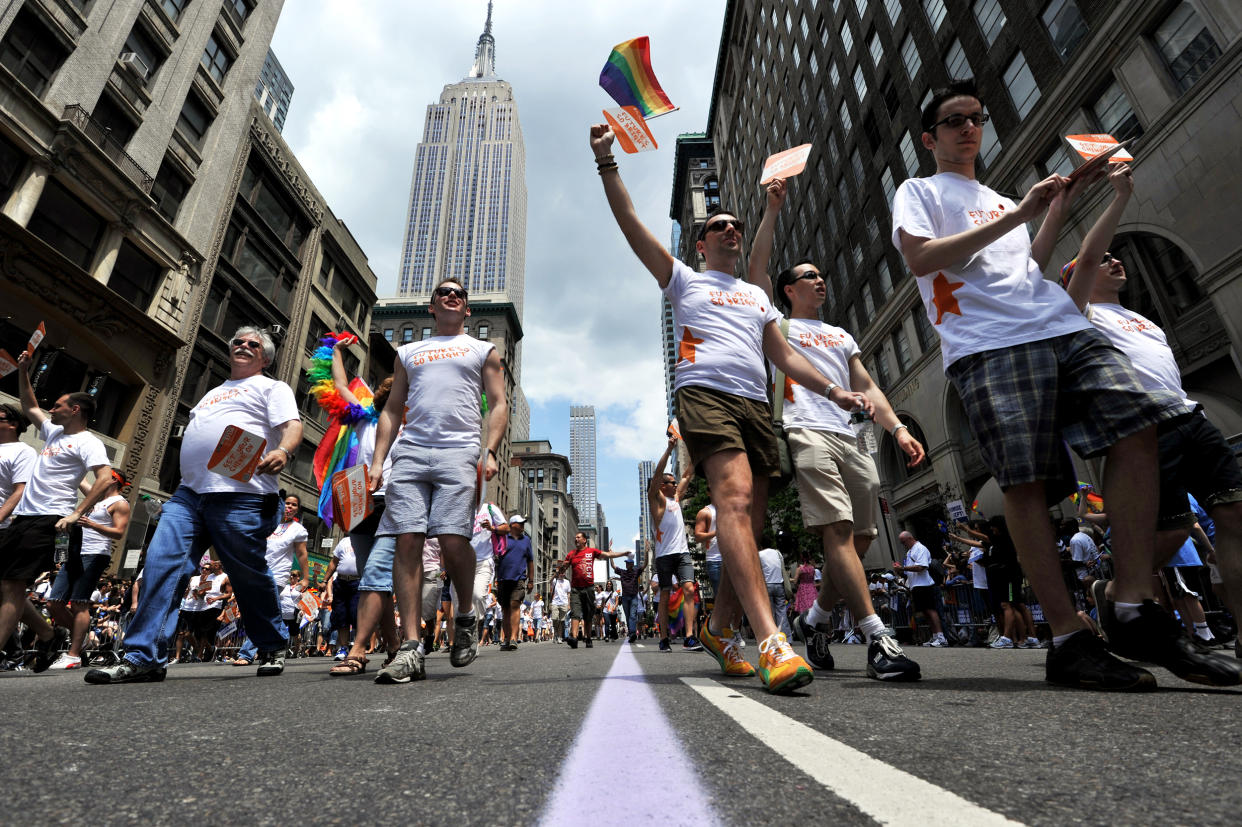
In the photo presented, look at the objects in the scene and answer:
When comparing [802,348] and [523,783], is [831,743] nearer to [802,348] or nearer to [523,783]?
[523,783]

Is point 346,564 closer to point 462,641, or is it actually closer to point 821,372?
point 462,641

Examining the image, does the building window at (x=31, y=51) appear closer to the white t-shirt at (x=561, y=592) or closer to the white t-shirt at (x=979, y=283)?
the white t-shirt at (x=561, y=592)

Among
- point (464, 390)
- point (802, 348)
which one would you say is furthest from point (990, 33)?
point (464, 390)

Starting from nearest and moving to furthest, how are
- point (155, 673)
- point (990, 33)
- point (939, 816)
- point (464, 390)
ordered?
point (939, 816)
point (155, 673)
point (464, 390)
point (990, 33)

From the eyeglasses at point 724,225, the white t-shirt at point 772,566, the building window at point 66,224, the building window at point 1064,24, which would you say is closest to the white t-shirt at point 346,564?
the white t-shirt at point 772,566

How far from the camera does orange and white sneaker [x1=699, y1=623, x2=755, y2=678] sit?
2.94 metres

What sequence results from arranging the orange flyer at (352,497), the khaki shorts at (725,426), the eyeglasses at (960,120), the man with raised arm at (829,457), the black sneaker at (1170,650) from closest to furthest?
the black sneaker at (1170,650), the khaki shorts at (725,426), the eyeglasses at (960,120), the man with raised arm at (829,457), the orange flyer at (352,497)

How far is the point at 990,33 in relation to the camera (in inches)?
730

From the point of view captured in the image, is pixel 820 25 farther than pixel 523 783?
Yes

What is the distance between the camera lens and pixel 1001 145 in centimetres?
1825

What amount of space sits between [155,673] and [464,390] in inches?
86.5

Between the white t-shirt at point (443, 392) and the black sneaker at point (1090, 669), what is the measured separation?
2.92m

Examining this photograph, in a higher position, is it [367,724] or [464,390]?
[464,390]

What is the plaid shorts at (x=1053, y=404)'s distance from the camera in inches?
87.6
